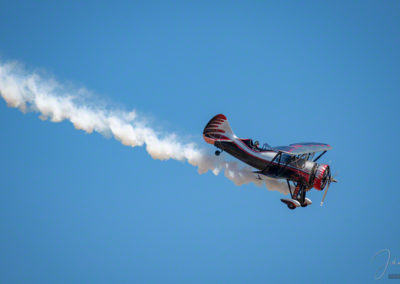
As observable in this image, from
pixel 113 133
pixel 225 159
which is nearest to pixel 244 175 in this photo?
pixel 225 159

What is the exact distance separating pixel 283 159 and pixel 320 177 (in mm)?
2631

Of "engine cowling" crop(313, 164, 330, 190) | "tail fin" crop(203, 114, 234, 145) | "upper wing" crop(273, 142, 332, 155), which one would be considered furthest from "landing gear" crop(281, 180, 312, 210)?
"tail fin" crop(203, 114, 234, 145)

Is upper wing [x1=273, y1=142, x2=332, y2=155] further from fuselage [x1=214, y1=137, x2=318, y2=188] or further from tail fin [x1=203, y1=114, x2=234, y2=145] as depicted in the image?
tail fin [x1=203, y1=114, x2=234, y2=145]

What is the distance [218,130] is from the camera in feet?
129

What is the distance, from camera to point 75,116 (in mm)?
40969

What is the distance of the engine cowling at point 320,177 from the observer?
120ft

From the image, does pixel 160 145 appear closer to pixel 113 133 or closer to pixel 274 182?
pixel 113 133

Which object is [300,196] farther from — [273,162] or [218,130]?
[218,130]

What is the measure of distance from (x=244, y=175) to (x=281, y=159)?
3.88m

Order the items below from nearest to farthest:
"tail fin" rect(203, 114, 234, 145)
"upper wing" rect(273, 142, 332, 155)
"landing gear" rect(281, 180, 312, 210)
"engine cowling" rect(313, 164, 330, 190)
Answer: "upper wing" rect(273, 142, 332, 155), "engine cowling" rect(313, 164, 330, 190), "landing gear" rect(281, 180, 312, 210), "tail fin" rect(203, 114, 234, 145)

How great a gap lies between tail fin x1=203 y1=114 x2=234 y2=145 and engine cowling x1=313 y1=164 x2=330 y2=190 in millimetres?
6414

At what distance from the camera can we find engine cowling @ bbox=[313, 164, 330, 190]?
3669 centimetres

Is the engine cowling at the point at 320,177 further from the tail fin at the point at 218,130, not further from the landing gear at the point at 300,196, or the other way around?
the tail fin at the point at 218,130

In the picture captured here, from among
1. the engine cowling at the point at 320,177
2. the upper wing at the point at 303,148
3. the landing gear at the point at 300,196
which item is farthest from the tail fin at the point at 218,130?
the engine cowling at the point at 320,177
